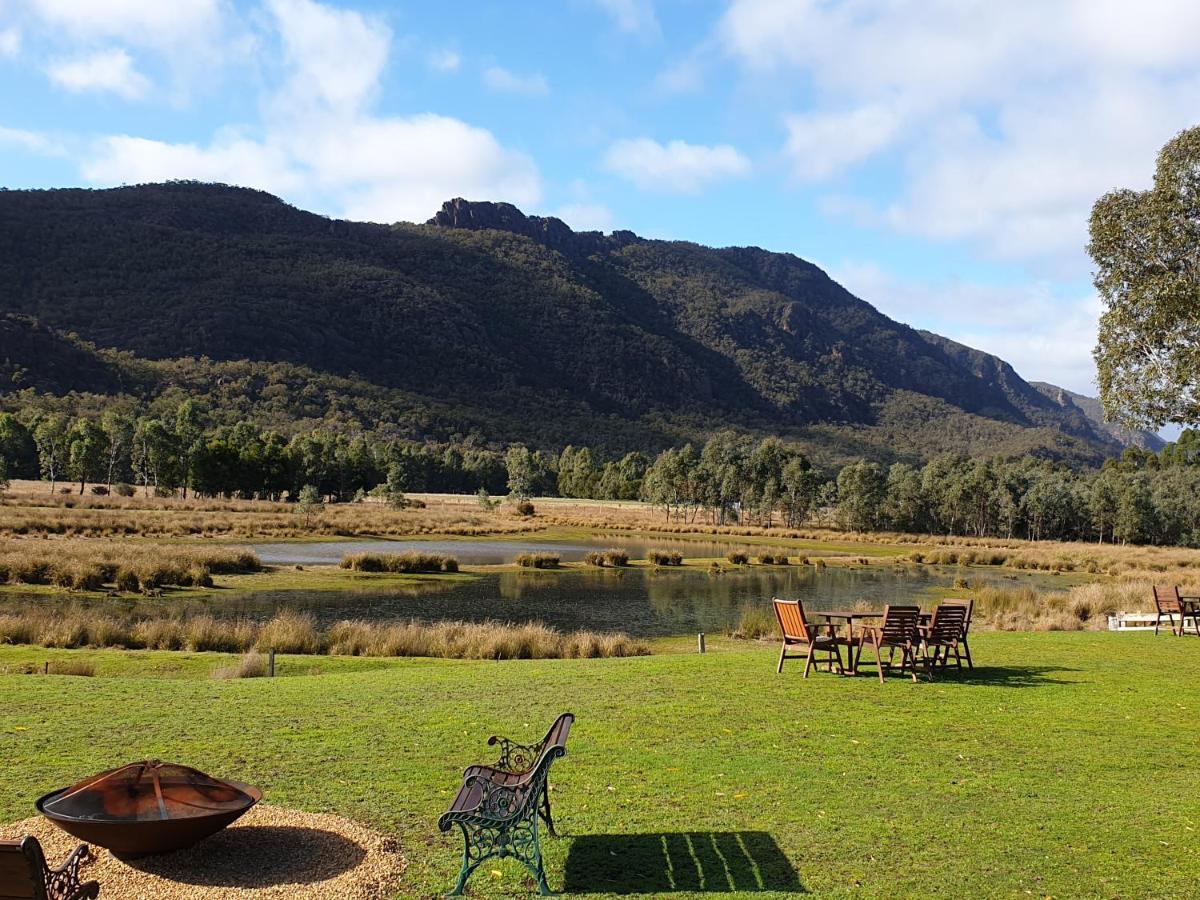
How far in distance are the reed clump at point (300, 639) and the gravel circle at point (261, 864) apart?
521 inches

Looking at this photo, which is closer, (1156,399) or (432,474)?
(1156,399)

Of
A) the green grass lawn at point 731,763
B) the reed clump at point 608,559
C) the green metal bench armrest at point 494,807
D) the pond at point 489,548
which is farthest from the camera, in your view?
the reed clump at point 608,559

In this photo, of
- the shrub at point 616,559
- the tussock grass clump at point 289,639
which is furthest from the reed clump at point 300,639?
the shrub at point 616,559

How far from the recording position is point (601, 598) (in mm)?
37250

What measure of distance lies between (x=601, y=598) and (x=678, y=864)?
102 ft

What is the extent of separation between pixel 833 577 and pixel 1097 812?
44.0 meters

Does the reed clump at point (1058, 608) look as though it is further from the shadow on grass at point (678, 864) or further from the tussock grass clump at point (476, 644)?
the shadow on grass at point (678, 864)

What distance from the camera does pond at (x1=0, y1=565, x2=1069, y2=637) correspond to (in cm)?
2928

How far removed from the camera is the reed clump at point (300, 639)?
19.8m

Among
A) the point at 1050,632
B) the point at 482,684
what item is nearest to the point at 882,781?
the point at 482,684

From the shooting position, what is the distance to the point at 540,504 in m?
124

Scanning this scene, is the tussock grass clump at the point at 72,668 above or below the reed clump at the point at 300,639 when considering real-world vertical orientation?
above

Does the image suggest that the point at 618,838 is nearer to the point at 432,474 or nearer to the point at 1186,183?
the point at 1186,183

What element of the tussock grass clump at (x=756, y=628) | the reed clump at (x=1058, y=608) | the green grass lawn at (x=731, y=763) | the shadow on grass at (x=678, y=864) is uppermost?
the shadow on grass at (x=678, y=864)
